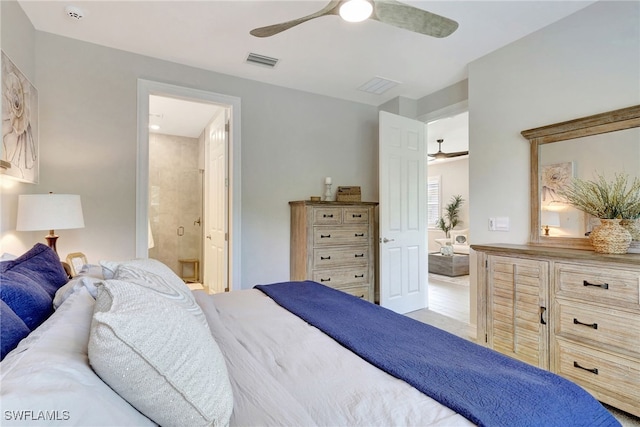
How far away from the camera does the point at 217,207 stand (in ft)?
12.6

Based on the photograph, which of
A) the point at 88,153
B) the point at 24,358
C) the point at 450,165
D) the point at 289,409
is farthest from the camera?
the point at 450,165

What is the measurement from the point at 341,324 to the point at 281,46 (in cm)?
243

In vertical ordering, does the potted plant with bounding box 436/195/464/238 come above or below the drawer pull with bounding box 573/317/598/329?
above

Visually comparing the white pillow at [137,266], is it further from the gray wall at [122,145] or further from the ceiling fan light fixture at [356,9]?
the ceiling fan light fixture at [356,9]

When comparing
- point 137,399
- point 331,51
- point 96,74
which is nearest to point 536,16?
point 331,51

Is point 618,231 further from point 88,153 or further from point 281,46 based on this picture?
point 88,153

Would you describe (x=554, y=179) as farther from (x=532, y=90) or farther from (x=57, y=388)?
(x=57, y=388)

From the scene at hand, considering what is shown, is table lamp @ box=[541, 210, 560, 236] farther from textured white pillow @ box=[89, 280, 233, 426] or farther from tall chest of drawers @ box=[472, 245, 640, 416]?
textured white pillow @ box=[89, 280, 233, 426]

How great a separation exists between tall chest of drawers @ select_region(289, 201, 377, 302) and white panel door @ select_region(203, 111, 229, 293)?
0.77 metres

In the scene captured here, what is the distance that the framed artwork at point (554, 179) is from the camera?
2.41 meters

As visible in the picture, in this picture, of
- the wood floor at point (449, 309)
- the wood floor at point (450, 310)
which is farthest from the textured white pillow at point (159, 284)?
the wood floor at point (449, 309)

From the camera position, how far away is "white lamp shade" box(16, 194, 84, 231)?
6.51ft

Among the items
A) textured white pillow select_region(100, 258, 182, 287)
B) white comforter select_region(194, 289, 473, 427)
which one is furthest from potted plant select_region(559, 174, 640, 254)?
textured white pillow select_region(100, 258, 182, 287)

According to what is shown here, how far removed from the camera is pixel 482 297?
248 centimetres
